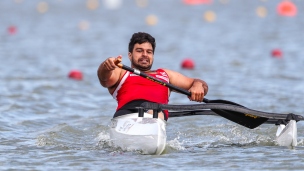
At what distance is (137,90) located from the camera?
344 inches

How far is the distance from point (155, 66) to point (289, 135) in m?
10.2

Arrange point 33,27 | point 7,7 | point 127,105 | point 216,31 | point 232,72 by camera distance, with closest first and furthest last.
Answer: point 127,105 < point 232,72 < point 216,31 < point 33,27 < point 7,7

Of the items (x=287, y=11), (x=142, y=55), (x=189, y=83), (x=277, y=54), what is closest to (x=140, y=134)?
(x=142, y=55)

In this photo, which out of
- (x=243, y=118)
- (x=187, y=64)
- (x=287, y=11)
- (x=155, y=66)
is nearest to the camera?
(x=243, y=118)

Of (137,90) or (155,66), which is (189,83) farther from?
(155,66)

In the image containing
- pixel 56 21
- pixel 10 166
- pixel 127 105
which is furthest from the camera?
pixel 56 21

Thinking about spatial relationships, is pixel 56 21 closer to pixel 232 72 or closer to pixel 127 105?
pixel 232 72

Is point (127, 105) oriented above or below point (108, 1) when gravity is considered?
below

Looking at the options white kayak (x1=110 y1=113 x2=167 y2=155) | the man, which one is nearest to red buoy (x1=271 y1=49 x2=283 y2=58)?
the man

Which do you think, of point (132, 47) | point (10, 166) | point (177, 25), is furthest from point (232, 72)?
point (177, 25)

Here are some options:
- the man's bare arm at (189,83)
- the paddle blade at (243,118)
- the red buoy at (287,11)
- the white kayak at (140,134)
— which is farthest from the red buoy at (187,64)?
the red buoy at (287,11)

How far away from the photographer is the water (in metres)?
8.21

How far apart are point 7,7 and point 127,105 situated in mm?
37776

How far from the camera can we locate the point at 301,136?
31.7ft
